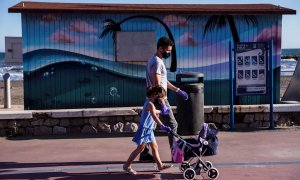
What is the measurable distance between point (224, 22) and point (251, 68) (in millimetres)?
1351

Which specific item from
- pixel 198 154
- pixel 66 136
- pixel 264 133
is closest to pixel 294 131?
pixel 264 133

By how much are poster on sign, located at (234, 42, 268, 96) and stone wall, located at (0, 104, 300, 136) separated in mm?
420

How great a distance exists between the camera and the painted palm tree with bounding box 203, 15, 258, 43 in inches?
431

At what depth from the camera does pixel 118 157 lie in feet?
25.9

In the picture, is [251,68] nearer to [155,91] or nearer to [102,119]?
[102,119]

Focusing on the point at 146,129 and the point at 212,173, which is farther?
the point at 146,129

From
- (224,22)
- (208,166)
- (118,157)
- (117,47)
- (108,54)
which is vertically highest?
(224,22)

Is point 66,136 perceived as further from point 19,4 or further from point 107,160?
point 19,4

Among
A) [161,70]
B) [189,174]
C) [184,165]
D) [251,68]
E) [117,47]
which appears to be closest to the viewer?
[189,174]

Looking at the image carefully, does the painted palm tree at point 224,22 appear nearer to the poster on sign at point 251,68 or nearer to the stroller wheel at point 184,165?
the poster on sign at point 251,68

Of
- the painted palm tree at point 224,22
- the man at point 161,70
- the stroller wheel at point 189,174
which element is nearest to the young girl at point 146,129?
the man at point 161,70

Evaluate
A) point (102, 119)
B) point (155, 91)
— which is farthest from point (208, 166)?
point (102, 119)

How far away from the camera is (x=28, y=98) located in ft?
34.4

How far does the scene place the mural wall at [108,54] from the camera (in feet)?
34.4
